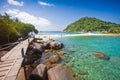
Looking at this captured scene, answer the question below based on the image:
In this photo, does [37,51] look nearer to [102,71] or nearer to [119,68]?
[102,71]

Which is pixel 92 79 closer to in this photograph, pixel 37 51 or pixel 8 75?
pixel 8 75

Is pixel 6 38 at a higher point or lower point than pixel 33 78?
higher

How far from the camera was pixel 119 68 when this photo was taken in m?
13.9

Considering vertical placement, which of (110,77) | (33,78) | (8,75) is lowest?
(110,77)

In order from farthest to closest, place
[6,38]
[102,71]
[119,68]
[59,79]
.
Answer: [6,38]
[119,68]
[102,71]
[59,79]

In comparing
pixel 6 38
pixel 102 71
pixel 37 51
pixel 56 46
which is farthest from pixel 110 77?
pixel 6 38

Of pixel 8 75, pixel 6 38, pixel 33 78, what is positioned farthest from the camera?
pixel 6 38

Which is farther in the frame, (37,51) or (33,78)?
(37,51)

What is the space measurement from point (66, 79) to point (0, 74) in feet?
14.5

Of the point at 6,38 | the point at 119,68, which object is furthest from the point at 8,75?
the point at 6,38

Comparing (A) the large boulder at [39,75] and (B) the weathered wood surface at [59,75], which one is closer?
(B) the weathered wood surface at [59,75]

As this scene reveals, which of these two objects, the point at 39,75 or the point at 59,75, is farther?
the point at 39,75

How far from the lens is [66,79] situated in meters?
8.62

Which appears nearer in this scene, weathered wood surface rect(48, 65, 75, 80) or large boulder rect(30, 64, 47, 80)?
weathered wood surface rect(48, 65, 75, 80)
